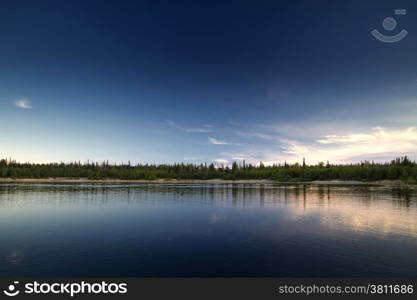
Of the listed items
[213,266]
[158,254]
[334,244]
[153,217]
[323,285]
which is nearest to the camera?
[323,285]

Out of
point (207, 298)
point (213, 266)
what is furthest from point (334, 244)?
point (207, 298)

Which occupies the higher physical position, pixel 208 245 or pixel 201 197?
pixel 208 245

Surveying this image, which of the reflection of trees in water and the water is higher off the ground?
the water

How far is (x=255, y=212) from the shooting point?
5416 cm

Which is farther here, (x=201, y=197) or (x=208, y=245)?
(x=201, y=197)

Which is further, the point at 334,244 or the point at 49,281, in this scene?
the point at 334,244

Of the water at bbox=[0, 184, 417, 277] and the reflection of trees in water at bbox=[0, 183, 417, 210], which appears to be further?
the reflection of trees in water at bbox=[0, 183, 417, 210]

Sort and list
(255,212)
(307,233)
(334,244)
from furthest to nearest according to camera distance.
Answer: (255,212)
(307,233)
(334,244)

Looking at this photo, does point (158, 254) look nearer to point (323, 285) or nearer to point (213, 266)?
point (213, 266)

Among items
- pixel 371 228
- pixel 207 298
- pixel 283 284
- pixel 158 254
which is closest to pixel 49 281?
pixel 158 254

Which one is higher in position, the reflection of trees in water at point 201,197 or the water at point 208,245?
the water at point 208,245

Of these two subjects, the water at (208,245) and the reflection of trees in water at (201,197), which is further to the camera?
the reflection of trees in water at (201,197)

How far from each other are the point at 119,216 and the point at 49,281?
28.4 m

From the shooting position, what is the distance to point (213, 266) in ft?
76.8
